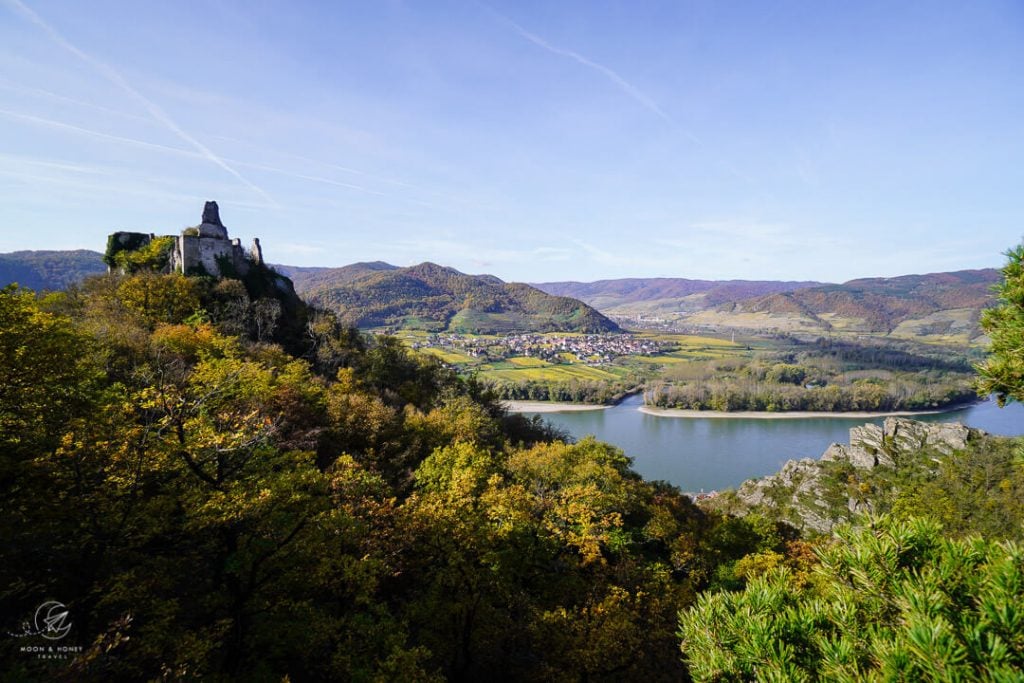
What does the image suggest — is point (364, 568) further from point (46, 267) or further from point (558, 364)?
point (558, 364)

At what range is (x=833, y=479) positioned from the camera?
40.6 meters

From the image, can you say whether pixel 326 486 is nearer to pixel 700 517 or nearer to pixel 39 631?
pixel 39 631

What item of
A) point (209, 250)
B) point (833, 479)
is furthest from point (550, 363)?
point (209, 250)

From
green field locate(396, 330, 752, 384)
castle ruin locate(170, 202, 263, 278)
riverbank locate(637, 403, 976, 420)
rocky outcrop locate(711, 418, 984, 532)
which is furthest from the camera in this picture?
green field locate(396, 330, 752, 384)

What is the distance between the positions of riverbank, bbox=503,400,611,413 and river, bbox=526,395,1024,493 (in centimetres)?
211

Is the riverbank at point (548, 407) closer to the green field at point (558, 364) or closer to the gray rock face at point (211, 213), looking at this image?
the green field at point (558, 364)

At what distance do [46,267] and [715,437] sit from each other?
13045cm

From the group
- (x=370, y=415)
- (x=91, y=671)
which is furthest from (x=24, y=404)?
(x=370, y=415)

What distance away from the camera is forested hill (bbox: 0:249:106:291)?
8072 centimetres

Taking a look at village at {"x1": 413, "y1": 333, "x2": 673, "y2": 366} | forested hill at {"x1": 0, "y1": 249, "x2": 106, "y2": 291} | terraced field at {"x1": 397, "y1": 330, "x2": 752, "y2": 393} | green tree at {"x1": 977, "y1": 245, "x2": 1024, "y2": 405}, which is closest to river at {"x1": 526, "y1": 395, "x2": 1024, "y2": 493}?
terraced field at {"x1": 397, "y1": 330, "x2": 752, "y2": 393}

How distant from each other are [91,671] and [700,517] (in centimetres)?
2905

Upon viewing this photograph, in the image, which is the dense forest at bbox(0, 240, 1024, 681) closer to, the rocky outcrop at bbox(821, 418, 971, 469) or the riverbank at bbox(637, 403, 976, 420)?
the rocky outcrop at bbox(821, 418, 971, 469)

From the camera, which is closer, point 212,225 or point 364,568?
point 364,568

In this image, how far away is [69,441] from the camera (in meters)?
7.83
